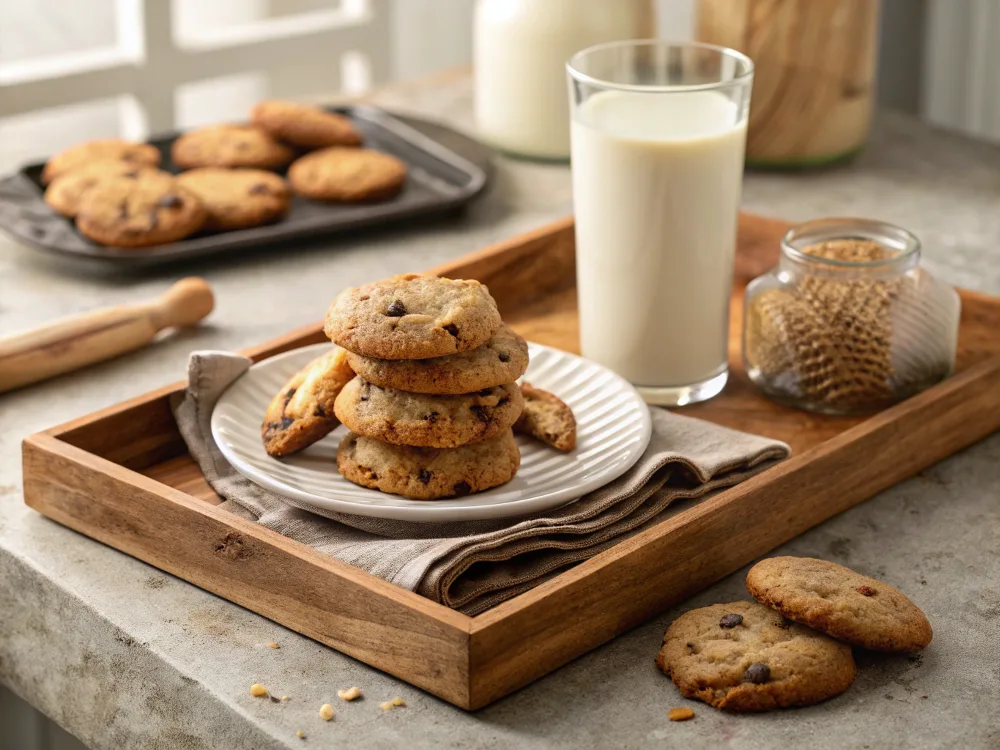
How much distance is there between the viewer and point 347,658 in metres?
A: 0.80

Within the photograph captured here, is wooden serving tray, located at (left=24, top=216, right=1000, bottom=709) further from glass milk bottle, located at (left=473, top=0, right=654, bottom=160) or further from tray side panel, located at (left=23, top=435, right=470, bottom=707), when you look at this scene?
glass milk bottle, located at (left=473, top=0, right=654, bottom=160)

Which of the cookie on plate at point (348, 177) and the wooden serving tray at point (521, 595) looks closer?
the wooden serving tray at point (521, 595)

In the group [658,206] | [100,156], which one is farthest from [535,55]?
[658,206]

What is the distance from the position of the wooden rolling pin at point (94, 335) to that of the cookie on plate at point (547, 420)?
43 cm

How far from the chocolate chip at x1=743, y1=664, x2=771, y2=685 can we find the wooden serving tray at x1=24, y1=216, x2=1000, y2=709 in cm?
10

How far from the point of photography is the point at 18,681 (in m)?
0.97

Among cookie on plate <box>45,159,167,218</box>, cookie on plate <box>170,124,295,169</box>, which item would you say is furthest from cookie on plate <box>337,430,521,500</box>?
cookie on plate <box>170,124,295,169</box>

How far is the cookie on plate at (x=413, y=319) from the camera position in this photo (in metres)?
0.84

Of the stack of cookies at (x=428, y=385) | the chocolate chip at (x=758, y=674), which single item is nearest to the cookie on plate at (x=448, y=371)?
the stack of cookies at (x=428, y=385)

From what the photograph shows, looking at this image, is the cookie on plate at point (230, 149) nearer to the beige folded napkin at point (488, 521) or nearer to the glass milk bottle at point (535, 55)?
the glass milk bottle at point (535, 55)

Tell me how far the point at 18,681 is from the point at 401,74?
2.28m

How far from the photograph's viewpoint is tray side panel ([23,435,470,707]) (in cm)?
75

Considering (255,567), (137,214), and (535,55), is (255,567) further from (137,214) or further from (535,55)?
(535,55)

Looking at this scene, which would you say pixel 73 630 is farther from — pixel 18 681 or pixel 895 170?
pixel 895 170
